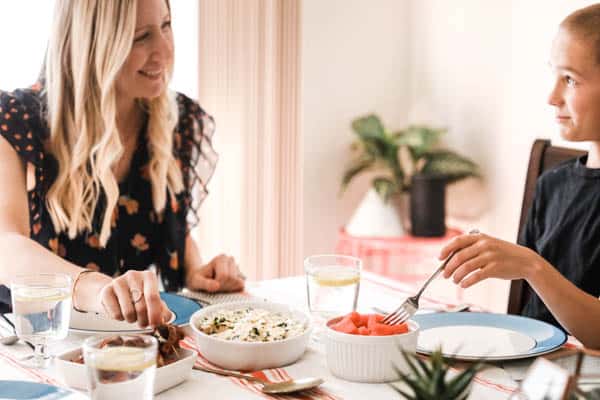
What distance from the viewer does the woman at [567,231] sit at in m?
1.34

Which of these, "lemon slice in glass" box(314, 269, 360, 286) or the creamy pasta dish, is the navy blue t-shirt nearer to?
"lemon slice in glass" box(314, 269, 360, 286)

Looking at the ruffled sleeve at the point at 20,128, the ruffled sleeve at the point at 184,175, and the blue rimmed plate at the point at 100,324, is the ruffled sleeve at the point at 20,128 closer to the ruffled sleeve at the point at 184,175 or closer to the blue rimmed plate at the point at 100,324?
the ruffled sleeve at the point at 184,175

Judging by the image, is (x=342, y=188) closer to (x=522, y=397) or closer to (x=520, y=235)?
(x=520, y=235)

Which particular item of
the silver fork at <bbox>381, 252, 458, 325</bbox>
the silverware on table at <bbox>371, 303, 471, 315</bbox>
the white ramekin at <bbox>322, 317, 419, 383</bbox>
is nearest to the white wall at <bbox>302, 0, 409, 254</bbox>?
the silverware on table at <bbox>371, 303, 471, 315</bbox>

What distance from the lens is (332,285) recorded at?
56.5 inches

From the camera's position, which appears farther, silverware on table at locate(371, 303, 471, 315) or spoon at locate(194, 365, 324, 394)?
silverware on table at locate(371, 303, 471, 315)

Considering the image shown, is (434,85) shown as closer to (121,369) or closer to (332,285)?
(332,285)

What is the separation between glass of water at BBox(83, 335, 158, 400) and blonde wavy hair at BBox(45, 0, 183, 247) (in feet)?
2.91

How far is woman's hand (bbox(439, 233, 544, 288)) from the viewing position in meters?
1.30

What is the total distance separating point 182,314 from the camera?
1455mm

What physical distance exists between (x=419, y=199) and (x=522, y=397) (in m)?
2.51

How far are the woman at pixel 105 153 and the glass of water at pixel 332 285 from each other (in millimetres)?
281

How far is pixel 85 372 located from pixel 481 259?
64 centimetres

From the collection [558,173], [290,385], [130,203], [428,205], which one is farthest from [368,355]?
[428,205]
